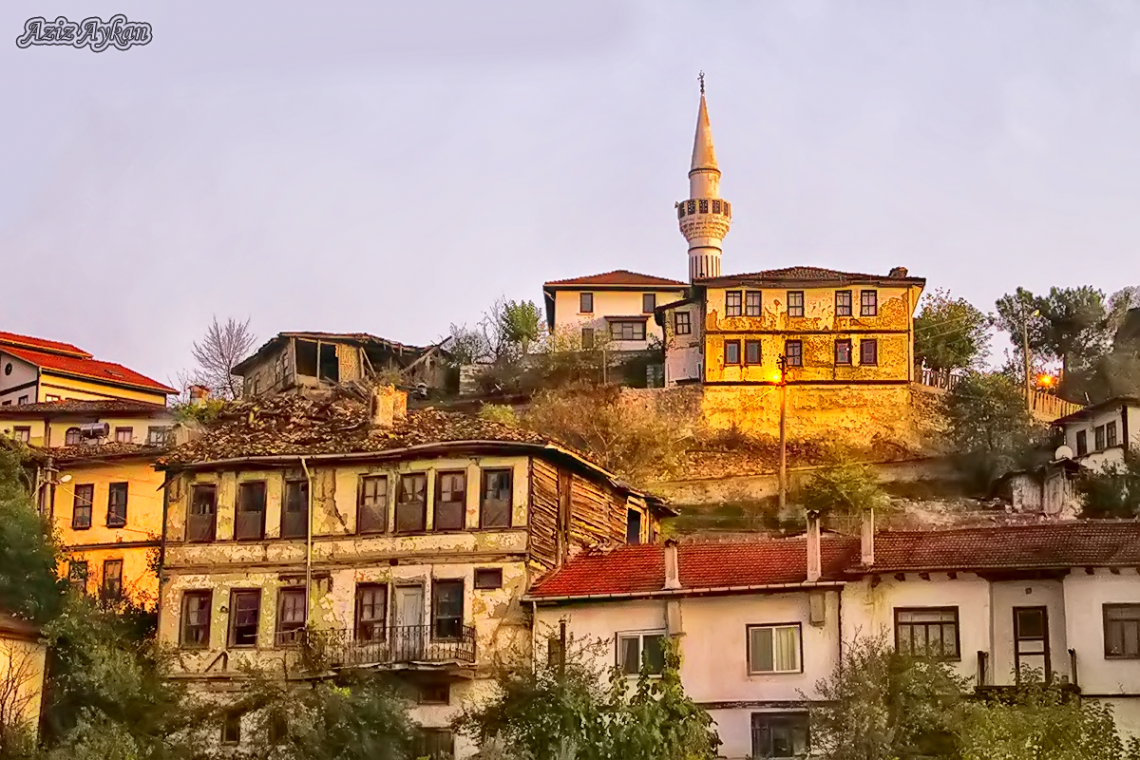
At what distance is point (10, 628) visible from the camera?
1435 inches

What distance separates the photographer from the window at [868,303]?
2963 inches

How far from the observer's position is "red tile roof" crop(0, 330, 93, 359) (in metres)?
82.4

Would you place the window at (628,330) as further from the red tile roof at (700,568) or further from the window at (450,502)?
the red tile roof at (700,568)

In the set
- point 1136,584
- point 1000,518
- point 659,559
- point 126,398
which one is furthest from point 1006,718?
point 126,398

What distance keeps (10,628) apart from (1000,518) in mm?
34191

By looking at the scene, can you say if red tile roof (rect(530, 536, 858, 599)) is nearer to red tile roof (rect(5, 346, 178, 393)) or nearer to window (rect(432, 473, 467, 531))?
window (rect(432, 473, 467, 531))

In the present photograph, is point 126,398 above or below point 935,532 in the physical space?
above

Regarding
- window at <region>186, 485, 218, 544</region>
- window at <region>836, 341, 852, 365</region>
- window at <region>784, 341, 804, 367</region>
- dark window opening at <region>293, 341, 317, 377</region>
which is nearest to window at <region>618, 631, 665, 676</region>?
window at <region>186, 485, 218, 544</region>

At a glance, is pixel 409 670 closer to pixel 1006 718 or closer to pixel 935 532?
pixel 935 532

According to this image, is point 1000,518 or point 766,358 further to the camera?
point 766,358

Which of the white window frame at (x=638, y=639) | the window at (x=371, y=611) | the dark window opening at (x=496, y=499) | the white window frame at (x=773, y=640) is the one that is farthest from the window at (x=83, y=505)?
the white window frame at (x=773, y=640)

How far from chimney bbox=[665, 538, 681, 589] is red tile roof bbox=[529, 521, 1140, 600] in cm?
21

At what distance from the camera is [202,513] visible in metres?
45.1

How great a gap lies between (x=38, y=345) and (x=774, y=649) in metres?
54.3
